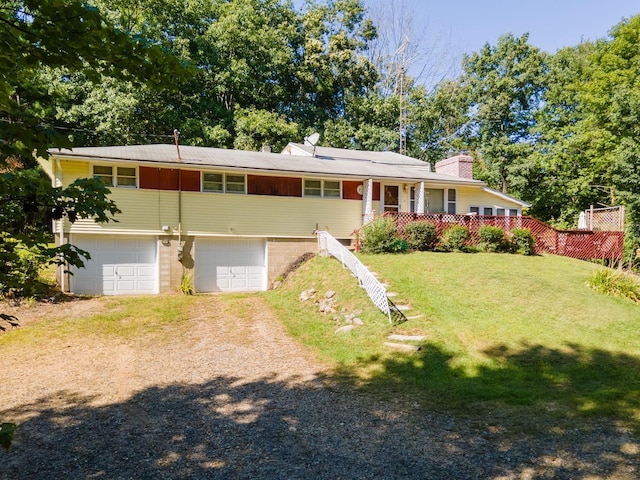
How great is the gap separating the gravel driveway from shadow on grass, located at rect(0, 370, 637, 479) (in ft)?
0.05

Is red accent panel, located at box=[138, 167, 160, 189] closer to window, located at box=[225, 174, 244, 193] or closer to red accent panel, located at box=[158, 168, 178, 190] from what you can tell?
red accent panel, located at box=[158, 168, 178, 190]

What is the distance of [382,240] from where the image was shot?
16969 mm

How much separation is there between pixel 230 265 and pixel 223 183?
11.0 ft

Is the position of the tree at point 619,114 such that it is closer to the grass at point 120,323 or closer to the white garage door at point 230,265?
the white garage door at point 230,265

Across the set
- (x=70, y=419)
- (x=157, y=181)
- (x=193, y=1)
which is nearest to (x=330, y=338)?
(x=70, y=419)

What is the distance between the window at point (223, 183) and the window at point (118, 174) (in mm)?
2591

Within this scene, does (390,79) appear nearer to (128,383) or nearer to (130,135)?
(130,135)

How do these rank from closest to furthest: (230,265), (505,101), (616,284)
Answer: (616,284), (230,265), (505,101)

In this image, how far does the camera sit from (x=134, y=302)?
14141mm

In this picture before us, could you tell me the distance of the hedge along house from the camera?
15.6 m

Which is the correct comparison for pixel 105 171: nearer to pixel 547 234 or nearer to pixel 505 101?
pixel 547 234

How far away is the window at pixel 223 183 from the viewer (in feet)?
56.3

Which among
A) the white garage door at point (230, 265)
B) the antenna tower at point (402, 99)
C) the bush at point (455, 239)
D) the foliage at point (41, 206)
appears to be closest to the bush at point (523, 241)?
the bush at point (455, 239)

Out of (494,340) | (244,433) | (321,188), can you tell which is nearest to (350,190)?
(321,188)
